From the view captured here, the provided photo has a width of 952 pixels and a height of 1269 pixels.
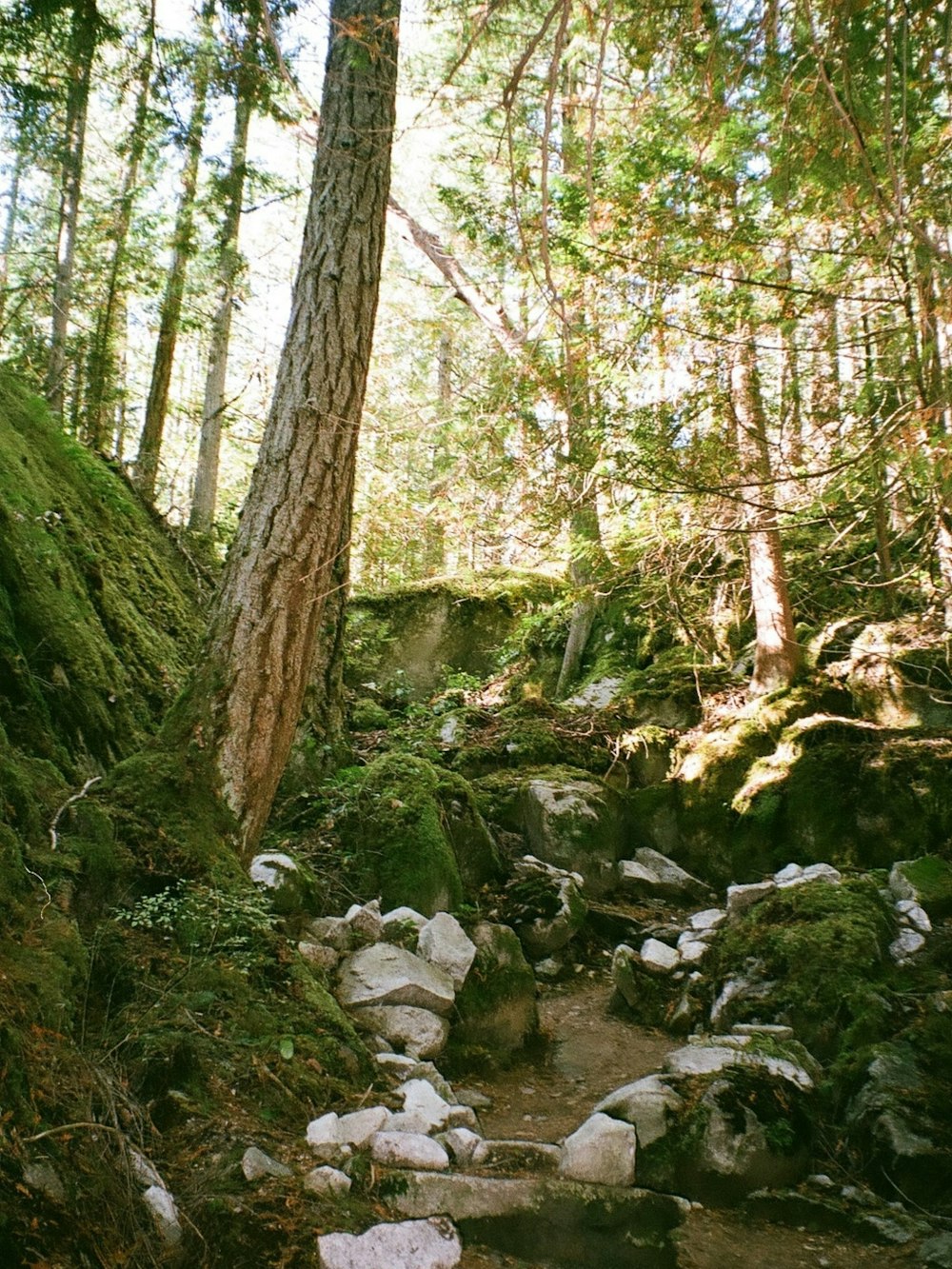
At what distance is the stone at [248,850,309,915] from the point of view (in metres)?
4.61

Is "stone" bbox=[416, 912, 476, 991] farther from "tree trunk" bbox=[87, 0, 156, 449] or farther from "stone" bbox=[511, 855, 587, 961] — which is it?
"tree trunk" bbox=[87, 0, 156, 449]

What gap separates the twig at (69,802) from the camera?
3617mm

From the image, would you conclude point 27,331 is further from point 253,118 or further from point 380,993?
point 380,993

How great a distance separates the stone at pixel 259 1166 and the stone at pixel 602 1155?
118 cm

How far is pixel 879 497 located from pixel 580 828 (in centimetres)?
433

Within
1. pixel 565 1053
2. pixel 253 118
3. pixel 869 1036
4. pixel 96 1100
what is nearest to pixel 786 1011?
pixel 869 1036

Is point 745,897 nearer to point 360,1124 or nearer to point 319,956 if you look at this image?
point 319,956

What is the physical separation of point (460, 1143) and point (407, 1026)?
3.07 feet

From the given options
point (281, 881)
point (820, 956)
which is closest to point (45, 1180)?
point (281, 881)

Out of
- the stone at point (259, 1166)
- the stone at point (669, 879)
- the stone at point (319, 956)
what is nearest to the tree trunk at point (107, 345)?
the stone at point (319, 956)

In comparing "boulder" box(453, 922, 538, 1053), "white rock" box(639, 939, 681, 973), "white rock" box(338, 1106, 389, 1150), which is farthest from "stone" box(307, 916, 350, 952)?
"white rock" box(639, 939, 681, 973)

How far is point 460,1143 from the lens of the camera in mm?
3303

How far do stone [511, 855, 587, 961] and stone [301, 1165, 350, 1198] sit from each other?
10.4 ft

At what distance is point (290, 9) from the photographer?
521 centimetres
